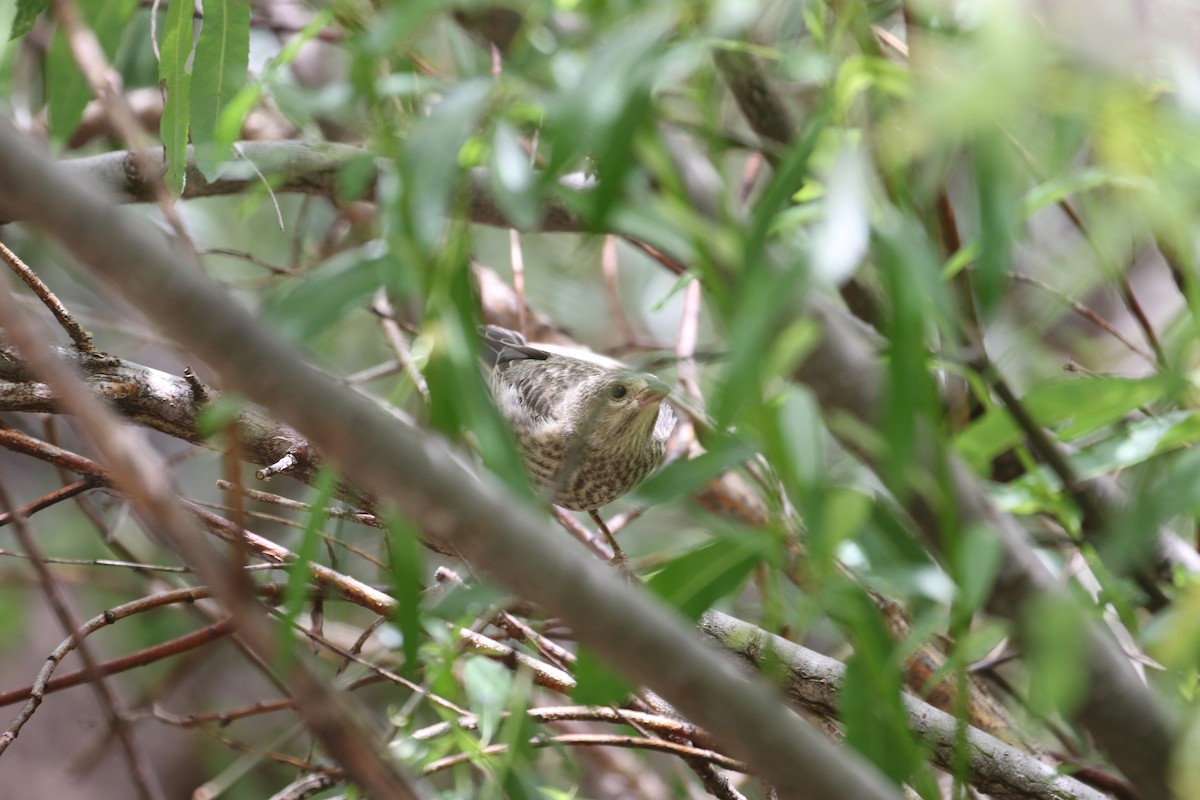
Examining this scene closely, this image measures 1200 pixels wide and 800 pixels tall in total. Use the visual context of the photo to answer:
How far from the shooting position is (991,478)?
8.05ft

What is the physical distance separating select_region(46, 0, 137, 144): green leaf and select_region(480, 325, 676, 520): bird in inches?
43.2

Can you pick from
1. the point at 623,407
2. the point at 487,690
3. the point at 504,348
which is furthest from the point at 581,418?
the point at 487,690

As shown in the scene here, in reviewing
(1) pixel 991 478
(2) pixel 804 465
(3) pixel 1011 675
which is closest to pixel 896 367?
(2) pixel 804 465

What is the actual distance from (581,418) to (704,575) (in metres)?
1.57

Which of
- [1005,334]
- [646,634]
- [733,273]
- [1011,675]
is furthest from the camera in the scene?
[1005,334]

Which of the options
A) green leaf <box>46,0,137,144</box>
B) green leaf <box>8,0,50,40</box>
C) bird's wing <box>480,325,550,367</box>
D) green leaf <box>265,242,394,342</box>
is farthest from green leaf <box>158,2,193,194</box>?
bird's wing <box>480,325,550,367</box>

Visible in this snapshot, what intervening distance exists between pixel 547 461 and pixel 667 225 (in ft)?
5.63

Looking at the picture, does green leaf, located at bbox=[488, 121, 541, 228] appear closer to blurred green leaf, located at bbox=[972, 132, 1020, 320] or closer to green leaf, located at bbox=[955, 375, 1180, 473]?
blurred green leaf, located at bbox=[972, 132, 1020, 320]

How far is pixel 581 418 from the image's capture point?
98.7 inches

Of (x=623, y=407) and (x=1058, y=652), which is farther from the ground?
(x=1058, y=652)

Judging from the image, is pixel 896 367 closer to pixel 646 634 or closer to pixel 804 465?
pixel 804 465

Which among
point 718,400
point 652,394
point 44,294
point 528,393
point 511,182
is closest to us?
point 718,400

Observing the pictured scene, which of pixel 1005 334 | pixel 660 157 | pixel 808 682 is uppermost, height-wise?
pixel 660 157

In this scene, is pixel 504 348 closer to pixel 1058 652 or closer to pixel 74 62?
pixel 74 62
